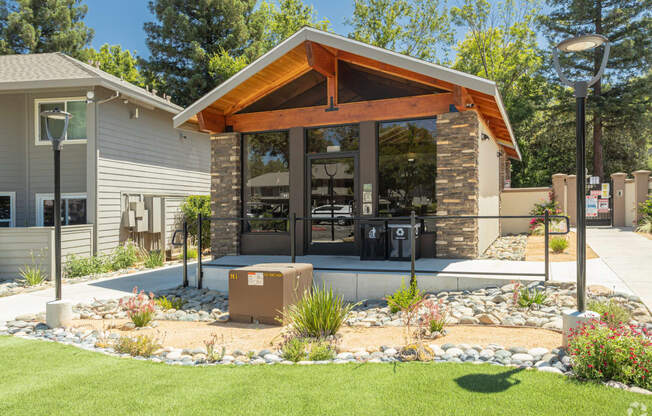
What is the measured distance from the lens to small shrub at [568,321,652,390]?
333 cm

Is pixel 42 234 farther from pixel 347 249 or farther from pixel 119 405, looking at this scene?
pixel 119 405

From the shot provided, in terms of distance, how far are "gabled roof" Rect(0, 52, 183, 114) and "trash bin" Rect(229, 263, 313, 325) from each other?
7021 millimetres

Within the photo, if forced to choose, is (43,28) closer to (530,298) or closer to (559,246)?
(559,246)

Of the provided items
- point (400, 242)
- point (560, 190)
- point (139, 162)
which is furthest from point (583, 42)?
point (560, 190)

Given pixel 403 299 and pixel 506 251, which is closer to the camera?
pixel 403 299

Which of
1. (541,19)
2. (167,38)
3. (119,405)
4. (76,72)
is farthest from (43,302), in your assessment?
(541,19)

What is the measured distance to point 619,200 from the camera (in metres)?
17.2

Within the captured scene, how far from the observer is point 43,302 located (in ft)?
23.2

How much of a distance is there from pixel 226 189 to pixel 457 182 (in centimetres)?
460

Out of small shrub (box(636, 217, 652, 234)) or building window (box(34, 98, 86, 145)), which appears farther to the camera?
small shrub (box(636, 217, 652, 234))

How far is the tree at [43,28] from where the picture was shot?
22745 millimetres

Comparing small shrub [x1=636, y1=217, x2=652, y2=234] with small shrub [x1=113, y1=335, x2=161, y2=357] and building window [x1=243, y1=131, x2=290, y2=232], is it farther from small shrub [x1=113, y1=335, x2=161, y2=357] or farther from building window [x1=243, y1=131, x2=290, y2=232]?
small shrub [x1=113, y1=335, x2=161, y2=357]

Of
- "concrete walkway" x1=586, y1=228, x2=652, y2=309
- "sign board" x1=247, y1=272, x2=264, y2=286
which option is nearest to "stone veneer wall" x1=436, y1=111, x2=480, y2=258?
"concrete walkway" x1=586, y1=228, x2=652, y2=309

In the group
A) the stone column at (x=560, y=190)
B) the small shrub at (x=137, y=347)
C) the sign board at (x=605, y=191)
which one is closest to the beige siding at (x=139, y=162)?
the small shrub at (x=137, y=347)
